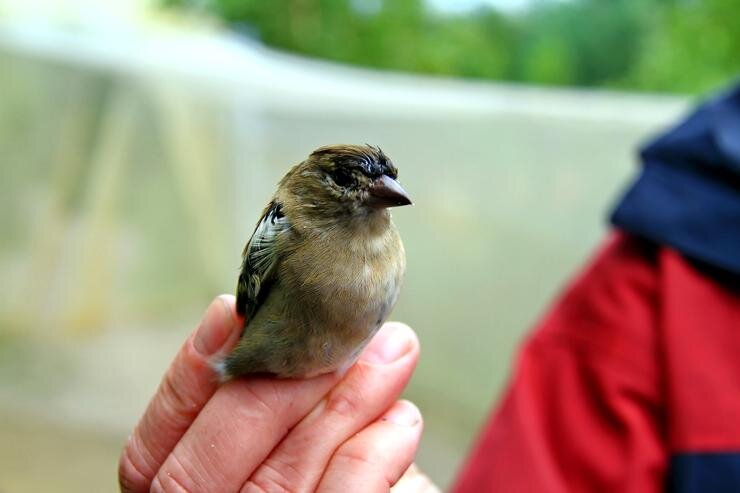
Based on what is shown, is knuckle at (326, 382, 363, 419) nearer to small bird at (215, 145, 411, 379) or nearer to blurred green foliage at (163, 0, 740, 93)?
small bird at (215, 145, 411, 379)

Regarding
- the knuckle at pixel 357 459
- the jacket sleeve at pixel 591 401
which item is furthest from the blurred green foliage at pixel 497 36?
the knuckle at pixel 357 459

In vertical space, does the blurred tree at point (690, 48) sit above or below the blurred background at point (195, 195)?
above

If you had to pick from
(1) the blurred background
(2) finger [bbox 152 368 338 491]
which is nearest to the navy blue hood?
(1) the blurred background

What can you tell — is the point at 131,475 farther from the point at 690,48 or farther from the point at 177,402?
the point at 690,48

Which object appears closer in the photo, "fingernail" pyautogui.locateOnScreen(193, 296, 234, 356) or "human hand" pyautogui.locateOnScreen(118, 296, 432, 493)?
"human hand" pyautogui.locateOnScreen(118, 296, 432, 493)

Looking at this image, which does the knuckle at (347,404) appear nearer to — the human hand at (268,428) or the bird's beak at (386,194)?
the human hand at (268,428)
